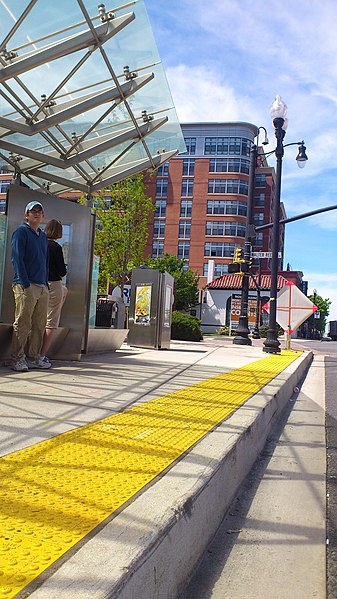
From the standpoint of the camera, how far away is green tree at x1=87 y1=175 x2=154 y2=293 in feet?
85.9

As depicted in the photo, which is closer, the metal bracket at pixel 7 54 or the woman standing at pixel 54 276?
the metal bracket at pixel 7 54

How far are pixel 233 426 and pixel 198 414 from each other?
1.78ft

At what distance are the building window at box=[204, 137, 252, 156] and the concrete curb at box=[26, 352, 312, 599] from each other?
223ft

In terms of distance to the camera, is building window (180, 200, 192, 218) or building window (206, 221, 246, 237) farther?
building window (180, 200, 192, 218)

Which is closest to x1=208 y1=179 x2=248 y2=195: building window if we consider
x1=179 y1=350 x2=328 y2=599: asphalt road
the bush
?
the bush

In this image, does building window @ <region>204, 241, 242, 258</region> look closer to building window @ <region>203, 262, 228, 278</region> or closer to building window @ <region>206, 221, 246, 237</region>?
building window @ <region>203, 262, 228, 278</region>

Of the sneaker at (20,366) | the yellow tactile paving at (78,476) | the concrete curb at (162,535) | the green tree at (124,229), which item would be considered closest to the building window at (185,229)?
the green tree at (124,229)

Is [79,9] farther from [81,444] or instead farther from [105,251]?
[105,251]

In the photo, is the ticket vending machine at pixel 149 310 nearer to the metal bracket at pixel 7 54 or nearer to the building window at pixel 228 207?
the metal bracket at pixel 7 54

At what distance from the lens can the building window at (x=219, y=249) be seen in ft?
222

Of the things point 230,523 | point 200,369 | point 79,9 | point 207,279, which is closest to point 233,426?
point 230,523

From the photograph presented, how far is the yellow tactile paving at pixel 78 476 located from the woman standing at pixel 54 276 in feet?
9.55

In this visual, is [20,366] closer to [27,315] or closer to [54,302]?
[27,315]

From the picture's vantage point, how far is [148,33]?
7.39m
